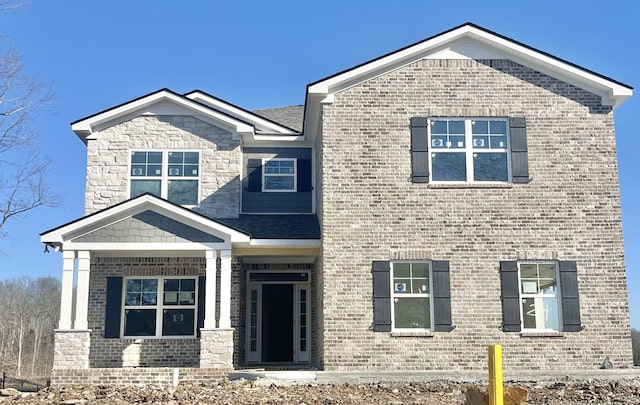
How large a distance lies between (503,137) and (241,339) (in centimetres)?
785

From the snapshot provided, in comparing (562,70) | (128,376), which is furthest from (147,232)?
(562,70)

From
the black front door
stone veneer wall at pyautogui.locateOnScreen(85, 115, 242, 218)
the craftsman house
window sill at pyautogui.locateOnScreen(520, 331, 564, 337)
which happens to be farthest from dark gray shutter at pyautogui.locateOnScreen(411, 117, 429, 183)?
the black front door

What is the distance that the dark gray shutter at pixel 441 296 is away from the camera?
1401 centimetres

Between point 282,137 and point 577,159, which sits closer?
point 577,159

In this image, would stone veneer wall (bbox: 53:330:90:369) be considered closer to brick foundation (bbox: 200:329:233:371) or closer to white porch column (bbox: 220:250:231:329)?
brick foundation (bbox: 200:329:233:371)

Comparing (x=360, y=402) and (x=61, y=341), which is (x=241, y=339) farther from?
(x=360, y=402)

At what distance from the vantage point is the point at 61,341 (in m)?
14.5

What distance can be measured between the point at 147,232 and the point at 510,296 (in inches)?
305

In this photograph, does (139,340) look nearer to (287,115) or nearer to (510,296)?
(510,296)

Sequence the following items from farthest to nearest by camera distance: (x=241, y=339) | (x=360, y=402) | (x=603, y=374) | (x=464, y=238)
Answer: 1. (x=241, y=339)
2. (x=464, y=238)
3. (x=603, y=374)
4. (x=360, y=402)

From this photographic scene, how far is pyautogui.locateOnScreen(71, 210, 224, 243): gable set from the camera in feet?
49.3

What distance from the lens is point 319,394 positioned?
1209cm

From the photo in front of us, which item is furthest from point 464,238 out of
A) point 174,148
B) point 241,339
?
point 174,148

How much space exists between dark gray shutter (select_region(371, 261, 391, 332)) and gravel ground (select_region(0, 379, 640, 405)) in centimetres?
122
